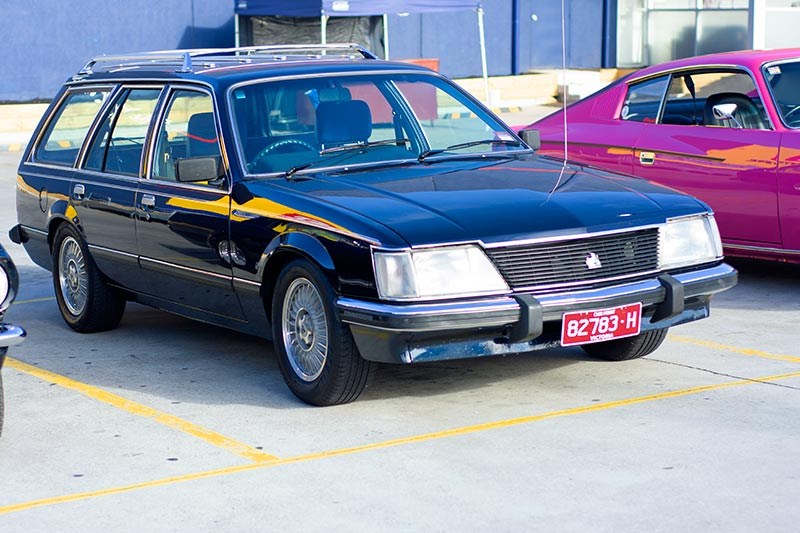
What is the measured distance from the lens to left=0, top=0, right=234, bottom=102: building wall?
79.3 ft

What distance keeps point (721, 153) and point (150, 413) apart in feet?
14.5

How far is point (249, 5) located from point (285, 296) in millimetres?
18567

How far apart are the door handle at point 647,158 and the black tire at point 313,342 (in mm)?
3824

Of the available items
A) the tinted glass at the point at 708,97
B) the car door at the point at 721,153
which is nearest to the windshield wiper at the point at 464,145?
the car door at the point at 721,153

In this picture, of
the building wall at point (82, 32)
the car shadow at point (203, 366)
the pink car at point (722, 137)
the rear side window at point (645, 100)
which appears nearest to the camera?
the car shadow at point (203, 366)

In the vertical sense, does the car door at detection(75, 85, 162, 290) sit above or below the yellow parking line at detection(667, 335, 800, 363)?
above

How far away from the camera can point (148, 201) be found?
721 cm

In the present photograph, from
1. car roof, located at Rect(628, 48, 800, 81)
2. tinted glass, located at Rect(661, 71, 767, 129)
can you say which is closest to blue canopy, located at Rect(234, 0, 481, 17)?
car roof, located at Rect(628, 48, 800, 81)

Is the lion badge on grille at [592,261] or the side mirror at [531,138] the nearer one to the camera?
the lion badge on grille at [592,261]

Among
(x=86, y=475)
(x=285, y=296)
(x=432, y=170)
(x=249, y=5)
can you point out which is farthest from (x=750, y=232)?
(x=249, y=5)

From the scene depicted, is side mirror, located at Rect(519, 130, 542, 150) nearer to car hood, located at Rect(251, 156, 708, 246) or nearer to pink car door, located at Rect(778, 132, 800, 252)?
car hood, located at Rect(251, 156, 708, 246)

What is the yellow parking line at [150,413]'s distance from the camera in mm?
5477

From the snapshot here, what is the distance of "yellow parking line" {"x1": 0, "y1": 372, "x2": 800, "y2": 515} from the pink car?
7.39ft

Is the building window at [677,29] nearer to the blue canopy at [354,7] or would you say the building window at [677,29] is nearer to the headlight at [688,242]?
the blue canopy at [354,7]
